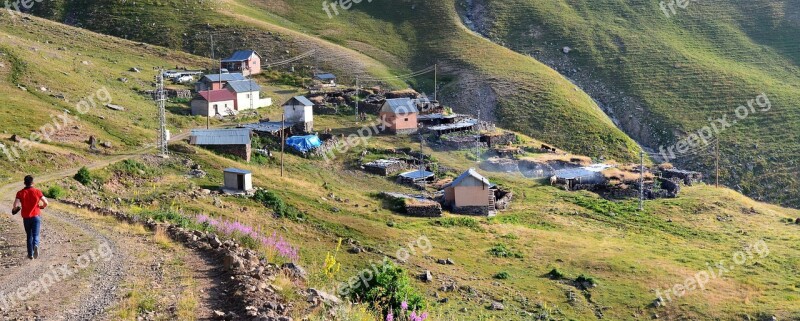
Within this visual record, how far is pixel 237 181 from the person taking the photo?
140ft

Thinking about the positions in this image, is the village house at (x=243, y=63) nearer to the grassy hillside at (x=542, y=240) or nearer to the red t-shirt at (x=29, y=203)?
the grassy hillside at (x=542, y=240)

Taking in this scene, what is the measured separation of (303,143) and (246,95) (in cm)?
1645

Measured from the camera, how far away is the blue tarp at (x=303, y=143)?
60.8 metres

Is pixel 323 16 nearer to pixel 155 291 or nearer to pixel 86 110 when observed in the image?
pixel 86 110

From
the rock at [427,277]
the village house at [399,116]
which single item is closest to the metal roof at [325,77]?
the village house at [399,116]

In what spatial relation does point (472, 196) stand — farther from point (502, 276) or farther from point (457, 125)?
point (457, 125)

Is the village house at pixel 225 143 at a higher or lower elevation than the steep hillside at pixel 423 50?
lower

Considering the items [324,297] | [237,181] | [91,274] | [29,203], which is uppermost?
[29,203]

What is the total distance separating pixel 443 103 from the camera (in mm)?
90125

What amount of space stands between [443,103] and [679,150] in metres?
26.7

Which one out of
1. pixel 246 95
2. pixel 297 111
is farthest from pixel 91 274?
pixel 246 95

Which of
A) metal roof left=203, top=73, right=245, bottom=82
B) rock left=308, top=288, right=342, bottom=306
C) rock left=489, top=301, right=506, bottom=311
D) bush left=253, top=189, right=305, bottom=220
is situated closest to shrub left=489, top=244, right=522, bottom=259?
rock left=489, top=301, right=506, bottom=311

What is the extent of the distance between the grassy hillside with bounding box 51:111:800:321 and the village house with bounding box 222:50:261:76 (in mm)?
32663

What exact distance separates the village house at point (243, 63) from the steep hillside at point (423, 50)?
6.81 metres
